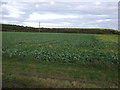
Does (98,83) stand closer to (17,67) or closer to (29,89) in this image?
(29,89)

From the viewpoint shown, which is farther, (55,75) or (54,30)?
(54,30)

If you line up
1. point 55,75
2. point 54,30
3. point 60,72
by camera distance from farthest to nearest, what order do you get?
point 54,30
point 60,72
point 55,75

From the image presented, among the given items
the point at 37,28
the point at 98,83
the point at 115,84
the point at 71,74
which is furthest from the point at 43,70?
the point at 37,28

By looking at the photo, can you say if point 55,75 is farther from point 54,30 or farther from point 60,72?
point 54,30

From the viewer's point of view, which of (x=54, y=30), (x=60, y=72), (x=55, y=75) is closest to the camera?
(x=55, y=75)

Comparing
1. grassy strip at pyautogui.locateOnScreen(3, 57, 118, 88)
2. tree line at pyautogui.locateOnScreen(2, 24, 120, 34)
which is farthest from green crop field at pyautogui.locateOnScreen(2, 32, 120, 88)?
tree line at pyautogui.locateOnScreen(2, 24, 120, 34)

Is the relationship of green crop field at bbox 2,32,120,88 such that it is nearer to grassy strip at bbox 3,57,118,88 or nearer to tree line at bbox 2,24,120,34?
grassy strip at bbox 3,57,118,88

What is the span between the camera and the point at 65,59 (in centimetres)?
1305

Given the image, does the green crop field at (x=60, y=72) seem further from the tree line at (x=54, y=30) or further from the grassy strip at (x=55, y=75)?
the tree line at (x=54, y=30)

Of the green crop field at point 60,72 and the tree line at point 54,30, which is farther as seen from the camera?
the tree line at point 54,30

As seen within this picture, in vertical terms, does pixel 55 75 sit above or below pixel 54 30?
below

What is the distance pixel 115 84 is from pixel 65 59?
492 centimetres

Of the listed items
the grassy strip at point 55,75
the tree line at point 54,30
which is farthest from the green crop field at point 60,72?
the tree line at point 54,30

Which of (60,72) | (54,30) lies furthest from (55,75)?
(54,30)
